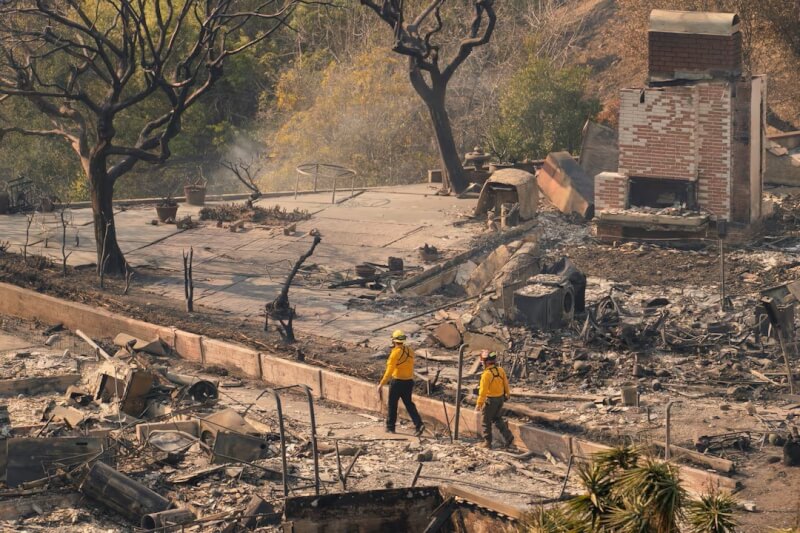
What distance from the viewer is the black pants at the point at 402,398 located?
58.7ft

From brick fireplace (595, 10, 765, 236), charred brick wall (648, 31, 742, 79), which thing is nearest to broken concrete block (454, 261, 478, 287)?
brick fireplace (595, 10, 765, 236)

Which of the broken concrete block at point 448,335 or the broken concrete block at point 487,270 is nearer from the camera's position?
the broken concrete block at point 448,335

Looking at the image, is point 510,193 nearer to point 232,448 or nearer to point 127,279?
point 127,279

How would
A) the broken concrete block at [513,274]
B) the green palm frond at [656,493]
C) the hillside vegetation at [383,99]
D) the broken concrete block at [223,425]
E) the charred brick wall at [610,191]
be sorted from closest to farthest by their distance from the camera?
the green palm frond at [656,493]
the broken concrete block at [223,425]
the broken concrete block at [513,274]
the charred brick wall at [610,191]
the hillside vegetation at [383,99]

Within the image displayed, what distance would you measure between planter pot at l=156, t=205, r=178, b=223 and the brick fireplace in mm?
9040

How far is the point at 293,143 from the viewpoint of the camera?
46.4 m

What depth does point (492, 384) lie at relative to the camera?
17.1 meters

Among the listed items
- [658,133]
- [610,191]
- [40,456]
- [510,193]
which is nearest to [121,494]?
[40,456]

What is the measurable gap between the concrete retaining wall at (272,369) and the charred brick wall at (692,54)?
10.8 meters

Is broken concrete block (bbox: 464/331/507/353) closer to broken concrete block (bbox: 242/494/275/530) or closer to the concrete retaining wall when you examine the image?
the concrete retaining wall

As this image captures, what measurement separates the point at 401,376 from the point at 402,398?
12.0 inches

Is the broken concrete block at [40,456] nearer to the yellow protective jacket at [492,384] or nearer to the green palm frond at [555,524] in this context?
the yellow protective jacket at [492,384]

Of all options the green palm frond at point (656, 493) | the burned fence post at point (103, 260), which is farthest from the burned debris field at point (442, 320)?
the burned fence post at point (103, 260)

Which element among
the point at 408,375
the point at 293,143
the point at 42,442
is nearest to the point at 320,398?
the point at 408,375
